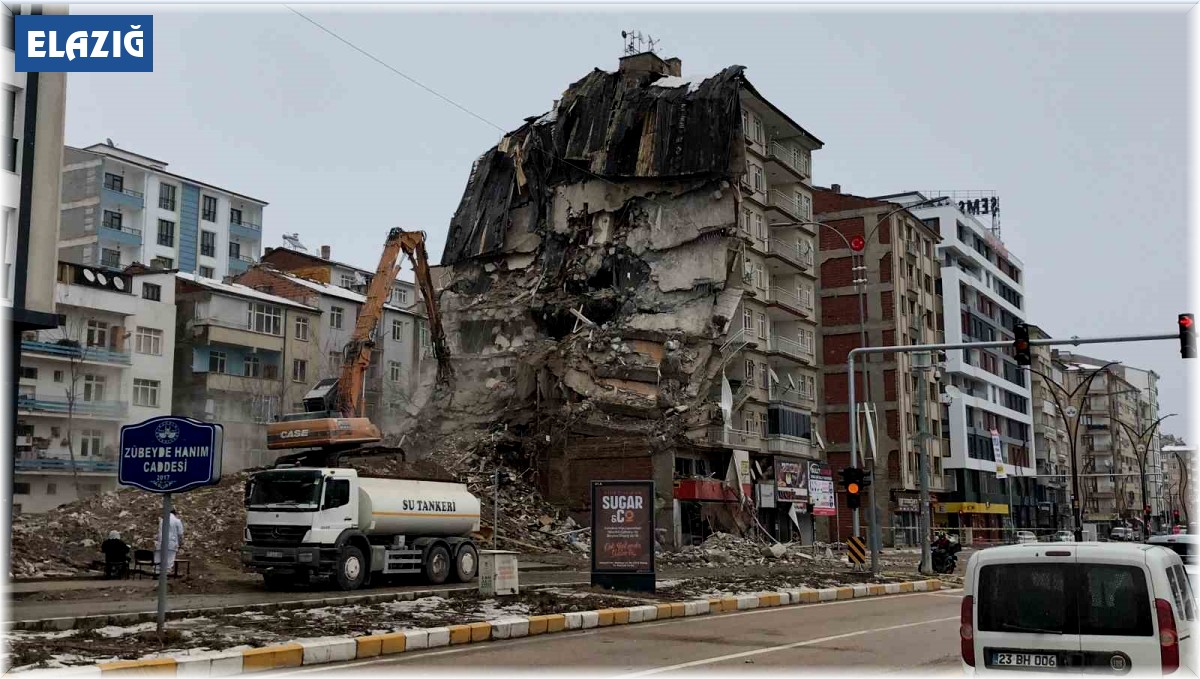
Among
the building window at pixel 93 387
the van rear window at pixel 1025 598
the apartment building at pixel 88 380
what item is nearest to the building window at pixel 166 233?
the apartment building at pixel 88 380

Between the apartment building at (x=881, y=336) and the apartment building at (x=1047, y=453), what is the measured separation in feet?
86.6

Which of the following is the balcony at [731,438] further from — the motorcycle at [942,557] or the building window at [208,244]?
the building window at [208,244]

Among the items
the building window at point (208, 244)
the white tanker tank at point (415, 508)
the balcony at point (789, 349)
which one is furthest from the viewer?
the building window at point (208, 244)

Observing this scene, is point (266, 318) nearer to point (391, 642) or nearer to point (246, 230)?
point (246, 230)

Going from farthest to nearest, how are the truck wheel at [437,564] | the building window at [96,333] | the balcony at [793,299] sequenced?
1. the balcony at [793,299]
2. the building window at [96,333]
3. the truck wheel at [437,564]

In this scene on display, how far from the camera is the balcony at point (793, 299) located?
201 ft

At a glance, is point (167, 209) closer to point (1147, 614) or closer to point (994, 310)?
point (994, 310)

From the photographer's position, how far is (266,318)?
59469 millimetres

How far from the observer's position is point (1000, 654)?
9.46 m

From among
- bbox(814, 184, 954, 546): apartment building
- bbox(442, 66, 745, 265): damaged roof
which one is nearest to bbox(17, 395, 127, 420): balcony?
bbox(442, 66, 745, 265): damaged roof

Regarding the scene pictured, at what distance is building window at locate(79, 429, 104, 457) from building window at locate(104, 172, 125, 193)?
2451cm

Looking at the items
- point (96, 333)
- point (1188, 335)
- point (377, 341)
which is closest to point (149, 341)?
point (96, 333)

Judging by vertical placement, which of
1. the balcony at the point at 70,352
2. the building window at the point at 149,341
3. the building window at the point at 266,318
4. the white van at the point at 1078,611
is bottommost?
the white van at the point at 1078,611

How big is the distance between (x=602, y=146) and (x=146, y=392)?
83.6 ft
